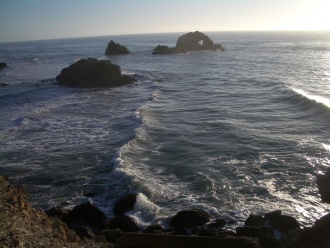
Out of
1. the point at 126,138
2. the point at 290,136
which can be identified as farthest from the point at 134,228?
the point at 290,136

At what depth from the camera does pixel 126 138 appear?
71.1 feet

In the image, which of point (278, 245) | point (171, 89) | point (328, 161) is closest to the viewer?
point (278, 245)

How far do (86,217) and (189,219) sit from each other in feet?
13.1

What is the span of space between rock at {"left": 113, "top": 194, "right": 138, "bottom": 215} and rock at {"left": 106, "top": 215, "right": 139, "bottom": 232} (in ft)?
2.35

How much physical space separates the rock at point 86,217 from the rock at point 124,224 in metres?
0.50

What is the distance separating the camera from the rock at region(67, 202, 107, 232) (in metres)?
12.8

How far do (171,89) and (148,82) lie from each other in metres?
7.23

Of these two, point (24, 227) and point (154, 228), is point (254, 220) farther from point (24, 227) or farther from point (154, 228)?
point (24, 227)

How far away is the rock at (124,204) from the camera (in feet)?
44.3

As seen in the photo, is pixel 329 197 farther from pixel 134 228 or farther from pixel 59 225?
pixel 59 225

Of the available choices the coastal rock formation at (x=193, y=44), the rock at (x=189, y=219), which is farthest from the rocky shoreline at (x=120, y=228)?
the coastal rock formation at (x=193, y=44)

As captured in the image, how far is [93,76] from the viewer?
152 feet

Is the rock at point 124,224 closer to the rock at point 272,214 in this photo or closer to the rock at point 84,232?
the rock at point 84,232

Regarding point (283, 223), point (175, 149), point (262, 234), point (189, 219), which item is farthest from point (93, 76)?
point (262, 234)
